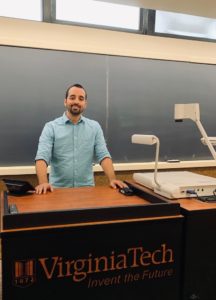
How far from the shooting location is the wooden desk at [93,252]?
104cm

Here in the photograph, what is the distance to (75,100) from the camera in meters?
2.25

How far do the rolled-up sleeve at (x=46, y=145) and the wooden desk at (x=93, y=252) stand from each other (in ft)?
2.72

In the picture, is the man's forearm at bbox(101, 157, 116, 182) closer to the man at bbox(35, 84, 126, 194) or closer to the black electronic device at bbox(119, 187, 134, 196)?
the man at bbox(35, 84, 126, 194)

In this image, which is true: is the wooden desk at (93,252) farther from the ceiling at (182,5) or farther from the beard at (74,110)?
the ceiling at (182,5)

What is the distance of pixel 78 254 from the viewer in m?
1.10

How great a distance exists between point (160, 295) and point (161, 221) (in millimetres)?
294

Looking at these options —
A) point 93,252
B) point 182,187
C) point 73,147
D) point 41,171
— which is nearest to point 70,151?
point 73,147

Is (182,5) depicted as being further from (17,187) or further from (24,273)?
(24,273)

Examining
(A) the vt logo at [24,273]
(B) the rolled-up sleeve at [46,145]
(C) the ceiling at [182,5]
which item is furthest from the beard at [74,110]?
(A) the vt logo at [24,273]

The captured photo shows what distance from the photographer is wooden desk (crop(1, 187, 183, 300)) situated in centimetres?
104

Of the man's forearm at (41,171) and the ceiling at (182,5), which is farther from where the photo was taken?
the ceiling at (182,5)

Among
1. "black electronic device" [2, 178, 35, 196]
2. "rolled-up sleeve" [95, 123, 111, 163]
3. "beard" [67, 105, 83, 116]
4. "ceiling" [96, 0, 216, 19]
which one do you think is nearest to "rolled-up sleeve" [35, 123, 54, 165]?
"beard" [67, 105, 83, 116]

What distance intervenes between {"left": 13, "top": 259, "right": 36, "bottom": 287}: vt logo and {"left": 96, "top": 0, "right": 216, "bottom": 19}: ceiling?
1942 mm

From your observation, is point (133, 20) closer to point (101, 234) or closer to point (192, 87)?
point (192, 87)
